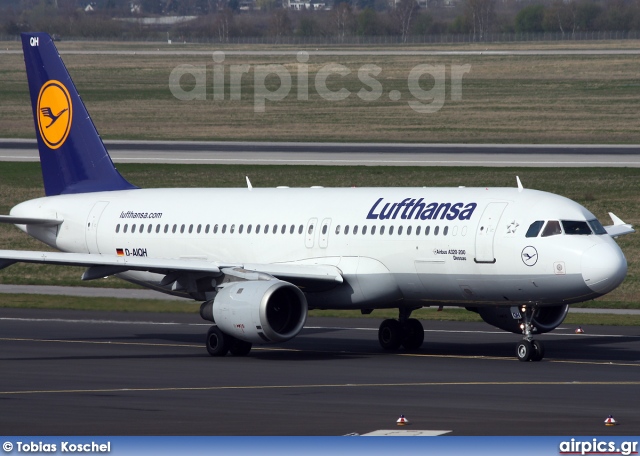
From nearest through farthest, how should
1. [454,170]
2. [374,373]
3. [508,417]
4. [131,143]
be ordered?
[508,417] < [374,373] < [454,170] < [131,143]

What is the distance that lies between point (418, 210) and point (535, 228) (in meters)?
3.37

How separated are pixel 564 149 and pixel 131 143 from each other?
28443 mm

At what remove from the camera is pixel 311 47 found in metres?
182

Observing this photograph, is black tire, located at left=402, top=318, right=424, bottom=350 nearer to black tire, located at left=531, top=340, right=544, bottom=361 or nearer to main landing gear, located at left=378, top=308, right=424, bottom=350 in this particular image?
main landing gear, located at left=378, top=308, right=424, bottom=350

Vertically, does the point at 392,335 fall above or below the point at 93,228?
below

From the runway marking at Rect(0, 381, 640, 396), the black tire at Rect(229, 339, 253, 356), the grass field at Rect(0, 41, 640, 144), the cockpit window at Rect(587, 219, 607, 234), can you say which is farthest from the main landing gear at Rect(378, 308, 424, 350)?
the grass field at Rect(0, 41, 640, 144)

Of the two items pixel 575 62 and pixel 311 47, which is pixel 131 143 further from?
pixel 311 47

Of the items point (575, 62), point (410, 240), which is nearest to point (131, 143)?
point (410, 240)

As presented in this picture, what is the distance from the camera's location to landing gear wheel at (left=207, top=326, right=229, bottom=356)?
33.9 meters

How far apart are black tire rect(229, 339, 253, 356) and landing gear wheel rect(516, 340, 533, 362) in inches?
275

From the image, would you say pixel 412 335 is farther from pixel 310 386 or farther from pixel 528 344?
pixel 310 386

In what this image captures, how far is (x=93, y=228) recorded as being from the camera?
1543 inches

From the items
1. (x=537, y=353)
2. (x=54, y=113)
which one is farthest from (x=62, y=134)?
(x=537, y=353)

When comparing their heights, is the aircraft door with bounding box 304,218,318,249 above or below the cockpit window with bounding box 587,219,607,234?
below
